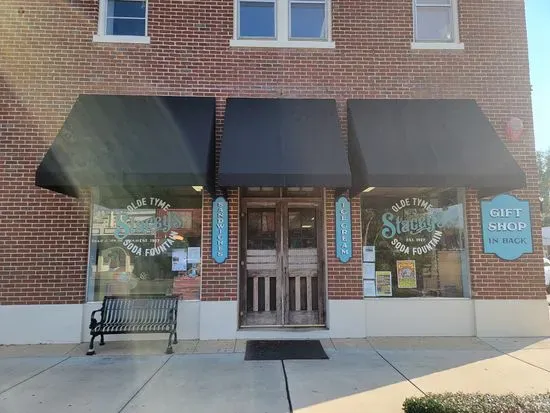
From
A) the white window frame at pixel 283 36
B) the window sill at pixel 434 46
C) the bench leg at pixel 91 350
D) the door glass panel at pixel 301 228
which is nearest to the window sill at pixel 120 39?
the white window frame at pixel 283 36

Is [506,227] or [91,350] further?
[506,227]

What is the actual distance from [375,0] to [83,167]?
615 cm

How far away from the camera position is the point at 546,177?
42219 mm

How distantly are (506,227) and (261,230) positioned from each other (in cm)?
451

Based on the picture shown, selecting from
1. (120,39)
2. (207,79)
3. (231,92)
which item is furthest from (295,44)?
(120,39)

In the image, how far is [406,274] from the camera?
784cm

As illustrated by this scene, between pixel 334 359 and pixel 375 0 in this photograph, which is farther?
pixel 375 0

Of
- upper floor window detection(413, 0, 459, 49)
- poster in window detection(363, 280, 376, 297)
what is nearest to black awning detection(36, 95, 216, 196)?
poster in window detection(363, 280, 376, 297)

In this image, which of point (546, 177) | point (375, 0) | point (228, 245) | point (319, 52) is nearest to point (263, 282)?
point (228, 245)

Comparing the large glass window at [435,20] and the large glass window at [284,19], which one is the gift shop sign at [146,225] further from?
the large glass window at [435,20]

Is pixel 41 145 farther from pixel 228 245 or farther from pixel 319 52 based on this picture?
pixel 319 52

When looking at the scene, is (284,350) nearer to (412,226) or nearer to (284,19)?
(412,226)

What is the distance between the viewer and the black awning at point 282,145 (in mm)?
6305

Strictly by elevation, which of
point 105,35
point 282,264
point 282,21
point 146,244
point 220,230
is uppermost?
point 282,21
